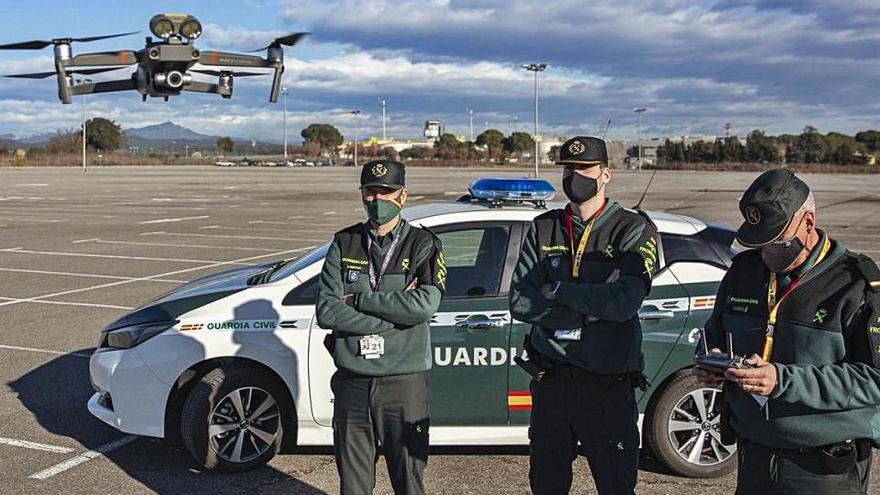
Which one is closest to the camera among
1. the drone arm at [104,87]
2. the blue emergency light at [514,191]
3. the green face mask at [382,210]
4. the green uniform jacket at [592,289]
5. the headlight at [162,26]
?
the green uniform jacket at [592,289]

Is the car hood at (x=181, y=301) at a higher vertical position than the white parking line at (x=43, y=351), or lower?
higher

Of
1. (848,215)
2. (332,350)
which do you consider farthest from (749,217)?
(848,215)

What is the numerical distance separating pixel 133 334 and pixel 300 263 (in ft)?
3.61

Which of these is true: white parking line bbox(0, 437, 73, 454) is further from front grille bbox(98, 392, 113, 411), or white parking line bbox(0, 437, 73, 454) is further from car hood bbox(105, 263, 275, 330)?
car hood bbox(105, 263, 275, 330)

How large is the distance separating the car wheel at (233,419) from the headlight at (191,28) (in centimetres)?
1434

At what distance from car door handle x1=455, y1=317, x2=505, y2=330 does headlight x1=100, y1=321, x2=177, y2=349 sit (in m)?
1.75

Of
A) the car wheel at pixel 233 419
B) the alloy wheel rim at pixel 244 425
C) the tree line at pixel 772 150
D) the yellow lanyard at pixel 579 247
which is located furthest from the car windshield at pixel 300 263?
the tree line at pixel 772 150

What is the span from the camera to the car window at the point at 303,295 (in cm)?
494

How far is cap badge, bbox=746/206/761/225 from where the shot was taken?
258 cm

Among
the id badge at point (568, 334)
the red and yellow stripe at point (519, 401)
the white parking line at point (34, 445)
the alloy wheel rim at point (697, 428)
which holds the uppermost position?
the id badge at point (568, 334)

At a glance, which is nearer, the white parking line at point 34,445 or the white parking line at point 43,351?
the white parking line at point 34,445

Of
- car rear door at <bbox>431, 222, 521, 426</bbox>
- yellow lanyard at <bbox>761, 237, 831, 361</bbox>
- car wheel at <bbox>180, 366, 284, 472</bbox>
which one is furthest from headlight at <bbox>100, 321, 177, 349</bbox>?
yellow lanyard at <bbox>761, 237, 831, 361</bbox>

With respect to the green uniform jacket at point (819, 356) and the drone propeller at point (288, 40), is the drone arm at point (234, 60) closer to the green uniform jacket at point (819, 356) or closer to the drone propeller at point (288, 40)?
the drone propeller at point (288, 40)

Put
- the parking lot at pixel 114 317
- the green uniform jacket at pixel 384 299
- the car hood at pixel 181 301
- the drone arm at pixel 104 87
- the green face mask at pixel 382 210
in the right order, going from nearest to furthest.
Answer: the green uniform jacket at pixel 384 299
the green face mask at pixel 382 210
the parking lot at pixel 114 317
the car hood at pixel 181 301
the drone arm at pixel 104 87
